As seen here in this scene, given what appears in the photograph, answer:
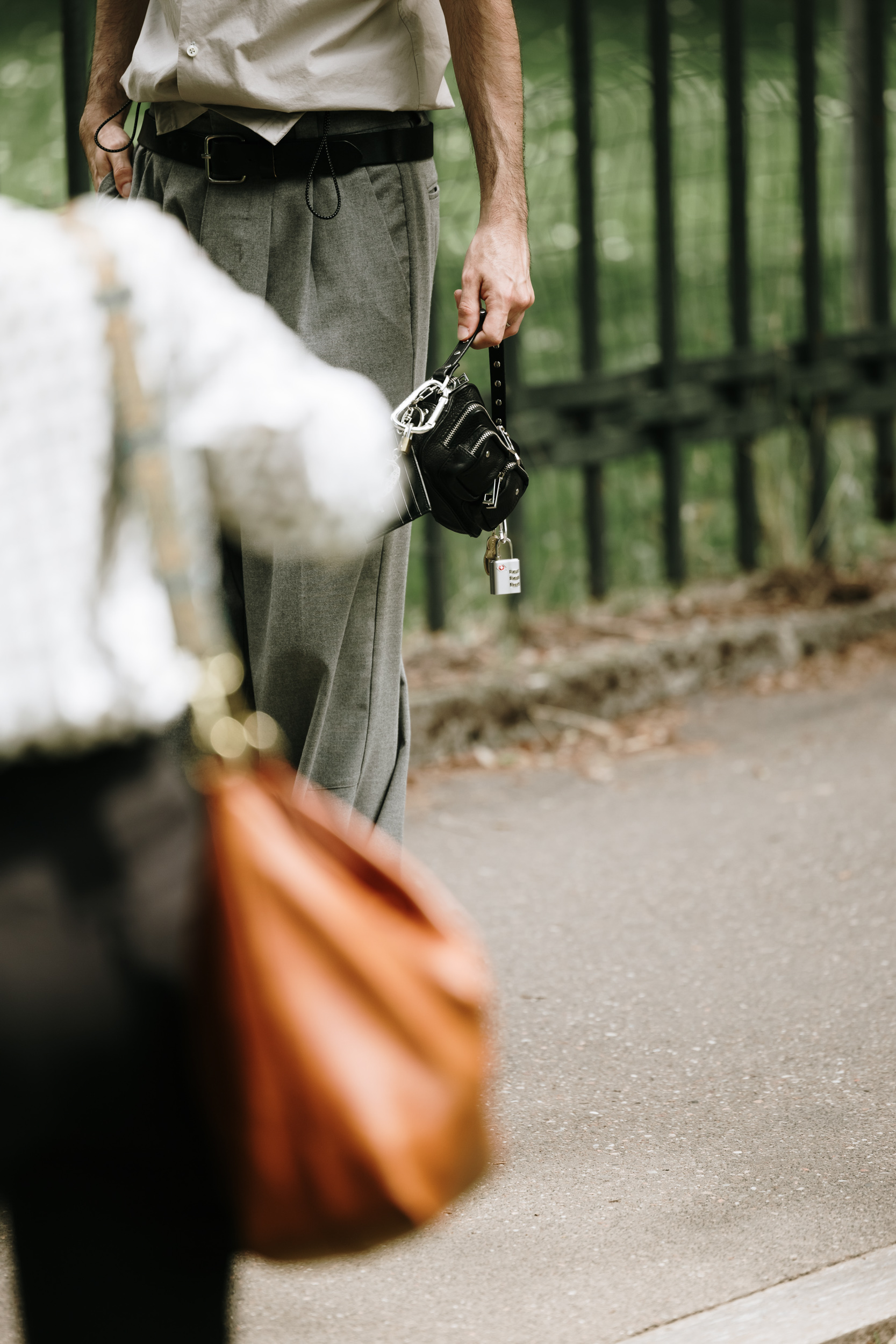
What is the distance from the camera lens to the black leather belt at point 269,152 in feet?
8.34

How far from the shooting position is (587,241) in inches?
227

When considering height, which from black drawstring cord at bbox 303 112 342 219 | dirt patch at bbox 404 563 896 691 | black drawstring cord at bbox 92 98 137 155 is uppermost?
black drawstring cord at bbox 92 98 137 155

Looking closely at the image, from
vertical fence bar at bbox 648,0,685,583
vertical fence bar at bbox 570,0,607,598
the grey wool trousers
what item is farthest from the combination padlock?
vertical fence bar at bbox 648,0,685,583

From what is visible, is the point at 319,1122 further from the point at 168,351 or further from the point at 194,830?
the point at 168,351

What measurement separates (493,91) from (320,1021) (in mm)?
1785

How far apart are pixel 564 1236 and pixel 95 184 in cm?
177

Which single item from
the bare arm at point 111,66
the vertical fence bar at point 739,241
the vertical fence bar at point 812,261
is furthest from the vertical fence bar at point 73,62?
the vertical fence bar at point 812,261

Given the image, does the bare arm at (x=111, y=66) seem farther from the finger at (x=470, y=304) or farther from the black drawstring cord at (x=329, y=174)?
the finger at (x=470, y=304)

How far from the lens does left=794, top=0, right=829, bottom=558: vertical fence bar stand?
6535mm

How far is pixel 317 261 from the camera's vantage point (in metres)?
2.59

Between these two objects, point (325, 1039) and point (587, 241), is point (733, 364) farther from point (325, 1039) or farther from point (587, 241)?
point (325, 1039)

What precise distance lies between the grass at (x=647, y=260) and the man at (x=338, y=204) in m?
2.78

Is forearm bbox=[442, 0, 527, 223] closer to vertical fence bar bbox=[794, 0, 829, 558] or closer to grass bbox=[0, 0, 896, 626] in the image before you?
grass bbox=[0, 0, 896, 626]

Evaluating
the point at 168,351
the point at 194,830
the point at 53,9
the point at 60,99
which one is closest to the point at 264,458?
the point at 168,351
